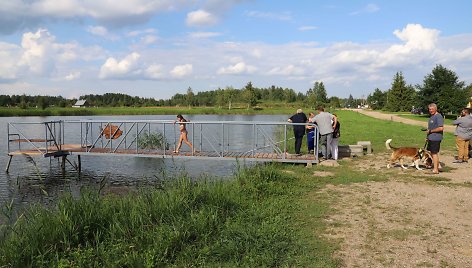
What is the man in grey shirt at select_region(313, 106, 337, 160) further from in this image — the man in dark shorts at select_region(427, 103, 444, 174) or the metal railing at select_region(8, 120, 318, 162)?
the man in dark shorts at select_region(427, 103, 444, 174)

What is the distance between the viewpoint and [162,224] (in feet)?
20.4

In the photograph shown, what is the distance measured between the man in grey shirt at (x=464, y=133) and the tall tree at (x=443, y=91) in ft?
92.3

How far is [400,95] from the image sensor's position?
2657 inches

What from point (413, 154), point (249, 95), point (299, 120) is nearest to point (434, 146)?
point (413, 154)

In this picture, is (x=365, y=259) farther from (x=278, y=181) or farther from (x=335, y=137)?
(x=335, y=137)

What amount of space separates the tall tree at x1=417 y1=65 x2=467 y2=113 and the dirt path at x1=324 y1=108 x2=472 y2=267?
103ft

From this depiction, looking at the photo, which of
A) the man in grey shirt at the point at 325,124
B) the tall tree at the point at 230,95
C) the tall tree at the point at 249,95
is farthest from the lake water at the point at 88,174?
the tall tree at the point at 230,95

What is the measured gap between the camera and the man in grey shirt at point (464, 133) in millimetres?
12461

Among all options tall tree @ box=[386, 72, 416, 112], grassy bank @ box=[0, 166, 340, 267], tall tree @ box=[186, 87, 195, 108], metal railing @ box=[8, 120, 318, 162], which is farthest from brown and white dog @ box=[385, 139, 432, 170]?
tall tree @ box=[186, 87, 195, 108]

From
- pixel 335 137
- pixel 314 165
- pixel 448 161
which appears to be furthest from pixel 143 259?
pixel 448 161

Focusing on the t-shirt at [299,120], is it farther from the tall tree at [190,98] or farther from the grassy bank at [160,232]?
the tall tree at [190,98]

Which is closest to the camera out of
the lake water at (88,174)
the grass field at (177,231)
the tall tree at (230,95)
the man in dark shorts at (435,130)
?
the grass field at (177,231)

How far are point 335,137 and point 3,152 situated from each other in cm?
1841

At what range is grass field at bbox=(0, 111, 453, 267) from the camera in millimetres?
5066
